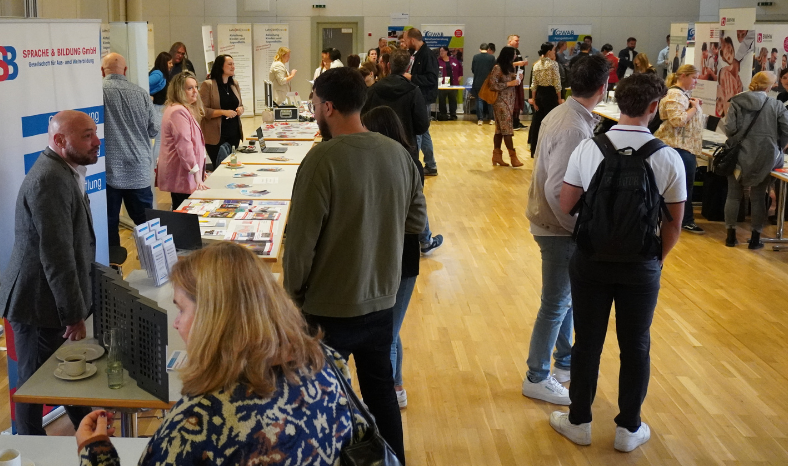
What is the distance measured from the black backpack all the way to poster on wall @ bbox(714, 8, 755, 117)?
6585 mm

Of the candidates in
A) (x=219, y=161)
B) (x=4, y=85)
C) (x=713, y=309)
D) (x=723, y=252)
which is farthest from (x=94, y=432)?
(x=723, y=252)

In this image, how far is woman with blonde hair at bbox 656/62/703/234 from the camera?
288 inches

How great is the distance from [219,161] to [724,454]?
4.82 m

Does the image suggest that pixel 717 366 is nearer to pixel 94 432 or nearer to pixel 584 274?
pixel 584 274

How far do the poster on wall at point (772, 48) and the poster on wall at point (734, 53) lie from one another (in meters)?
0.30

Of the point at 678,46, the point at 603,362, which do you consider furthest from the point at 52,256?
the point at 678,46

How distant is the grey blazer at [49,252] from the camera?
319 cm

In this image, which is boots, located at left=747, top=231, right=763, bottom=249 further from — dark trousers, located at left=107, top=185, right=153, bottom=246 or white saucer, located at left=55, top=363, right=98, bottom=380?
white saucer, located at left=55, top=363, right=98, bottom=380

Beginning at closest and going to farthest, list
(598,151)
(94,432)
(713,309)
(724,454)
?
(94,432)
(598,151)
(724,454)
(713,309)

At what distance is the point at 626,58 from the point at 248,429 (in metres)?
16.9

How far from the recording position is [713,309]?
5.64m

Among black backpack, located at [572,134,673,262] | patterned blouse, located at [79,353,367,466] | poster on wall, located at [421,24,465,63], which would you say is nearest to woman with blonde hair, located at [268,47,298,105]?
poster on wall, located at [421,24,465,63]

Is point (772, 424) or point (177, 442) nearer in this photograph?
point (177, 442)

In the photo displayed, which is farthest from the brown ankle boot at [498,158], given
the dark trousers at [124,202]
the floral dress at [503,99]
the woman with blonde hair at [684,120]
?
the dark trousers at [124,202]
